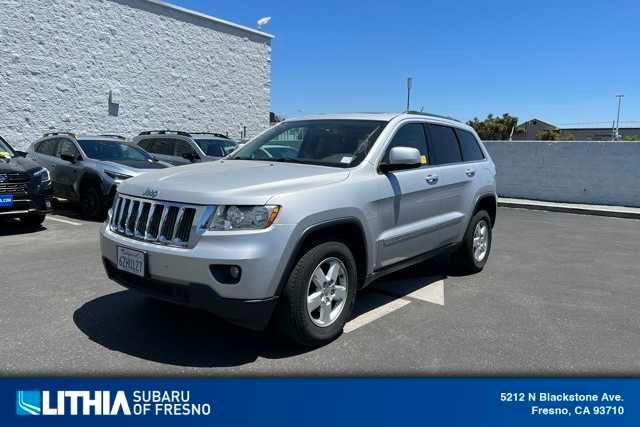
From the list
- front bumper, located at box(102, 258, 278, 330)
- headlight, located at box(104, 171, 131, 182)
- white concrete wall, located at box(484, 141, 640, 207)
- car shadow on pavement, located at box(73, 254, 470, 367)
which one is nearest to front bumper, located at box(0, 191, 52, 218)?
headlight, located at box(104, 171, 131, 182)

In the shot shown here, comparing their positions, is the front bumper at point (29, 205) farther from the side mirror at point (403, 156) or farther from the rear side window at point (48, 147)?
the side mirror at point (403, 156)

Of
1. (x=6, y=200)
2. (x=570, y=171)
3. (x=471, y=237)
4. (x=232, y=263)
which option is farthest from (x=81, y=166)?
(x=570, y=171)

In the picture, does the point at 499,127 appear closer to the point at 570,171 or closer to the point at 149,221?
the point at 570,171

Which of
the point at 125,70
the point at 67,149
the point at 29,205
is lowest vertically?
the point at 29,205

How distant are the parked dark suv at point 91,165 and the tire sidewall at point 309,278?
650 cm

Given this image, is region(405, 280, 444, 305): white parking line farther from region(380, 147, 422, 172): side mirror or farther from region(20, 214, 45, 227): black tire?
region(20, 214, 45, 227): black tire

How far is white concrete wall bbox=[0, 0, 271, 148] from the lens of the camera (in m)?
13.9

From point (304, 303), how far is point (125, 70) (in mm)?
14702

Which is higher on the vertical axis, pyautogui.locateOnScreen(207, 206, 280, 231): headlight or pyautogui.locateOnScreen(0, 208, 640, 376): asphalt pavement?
pyautogui.locateOnScreen(207, 206, 280, 231): headlight

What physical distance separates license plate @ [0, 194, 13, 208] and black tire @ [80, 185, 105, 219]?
178cm

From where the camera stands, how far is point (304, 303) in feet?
11.7

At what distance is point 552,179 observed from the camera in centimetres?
1490

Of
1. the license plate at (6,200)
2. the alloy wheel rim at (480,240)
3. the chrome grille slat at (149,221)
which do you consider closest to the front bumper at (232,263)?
the chrome grille slat at (149,221)

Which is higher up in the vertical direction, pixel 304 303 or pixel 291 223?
pixel 291 223
